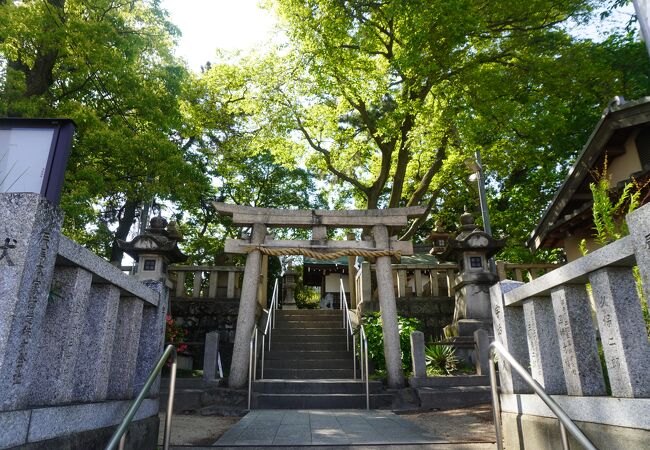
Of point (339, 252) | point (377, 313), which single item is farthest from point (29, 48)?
point (377, 313)

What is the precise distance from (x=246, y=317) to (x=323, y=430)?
4.09 m

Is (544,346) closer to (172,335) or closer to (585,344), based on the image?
(585,344)

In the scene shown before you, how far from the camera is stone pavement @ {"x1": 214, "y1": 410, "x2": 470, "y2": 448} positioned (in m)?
4.89

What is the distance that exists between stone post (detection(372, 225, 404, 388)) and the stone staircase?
0.45 m

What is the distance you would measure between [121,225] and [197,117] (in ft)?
23.6

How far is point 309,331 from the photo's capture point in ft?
41.3

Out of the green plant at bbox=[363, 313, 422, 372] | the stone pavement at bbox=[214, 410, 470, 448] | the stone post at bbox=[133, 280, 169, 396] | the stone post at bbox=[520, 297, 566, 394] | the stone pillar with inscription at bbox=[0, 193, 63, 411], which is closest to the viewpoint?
the stone pillar with inscription at bbox=[0, 193, 63, 411]

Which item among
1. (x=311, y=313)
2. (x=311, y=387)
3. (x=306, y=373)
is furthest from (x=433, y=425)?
(x=311, y=313)

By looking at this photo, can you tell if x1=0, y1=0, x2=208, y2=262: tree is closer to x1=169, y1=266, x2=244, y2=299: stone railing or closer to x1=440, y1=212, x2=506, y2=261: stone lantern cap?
x1=169, y1=266, x2=244, y2=299: stone railing

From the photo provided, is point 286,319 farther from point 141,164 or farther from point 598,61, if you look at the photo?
point 598,61

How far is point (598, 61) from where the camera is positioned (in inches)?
455

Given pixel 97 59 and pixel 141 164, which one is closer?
pixel 97 59

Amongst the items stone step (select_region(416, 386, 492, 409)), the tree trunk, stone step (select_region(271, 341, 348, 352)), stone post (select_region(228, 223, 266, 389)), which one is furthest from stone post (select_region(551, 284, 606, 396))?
the tree trunk

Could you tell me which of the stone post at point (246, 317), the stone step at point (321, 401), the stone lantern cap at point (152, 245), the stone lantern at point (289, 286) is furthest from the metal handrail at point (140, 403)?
the stone lantern at point (289, 286)
